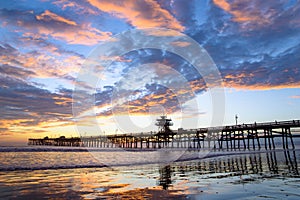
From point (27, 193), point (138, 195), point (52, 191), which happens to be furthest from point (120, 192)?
point (27, 193)

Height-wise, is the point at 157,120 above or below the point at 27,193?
above

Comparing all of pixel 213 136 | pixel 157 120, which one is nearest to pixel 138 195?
pixel 213 136

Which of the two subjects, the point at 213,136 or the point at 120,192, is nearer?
the point at 120,192

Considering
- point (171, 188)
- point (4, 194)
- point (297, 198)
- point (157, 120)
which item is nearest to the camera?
point (297, 198)

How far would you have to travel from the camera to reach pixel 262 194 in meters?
6.74

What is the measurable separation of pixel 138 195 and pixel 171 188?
5.09 ft

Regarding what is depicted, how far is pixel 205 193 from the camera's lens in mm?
7035

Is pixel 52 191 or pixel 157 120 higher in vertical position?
pixel 157 120

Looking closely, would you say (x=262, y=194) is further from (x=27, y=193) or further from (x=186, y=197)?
(x=27, y=193)

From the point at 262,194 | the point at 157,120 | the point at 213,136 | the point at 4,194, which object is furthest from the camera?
the point at 157,120

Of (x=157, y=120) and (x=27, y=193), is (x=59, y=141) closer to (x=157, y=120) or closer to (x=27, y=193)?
(x=157, y=120)

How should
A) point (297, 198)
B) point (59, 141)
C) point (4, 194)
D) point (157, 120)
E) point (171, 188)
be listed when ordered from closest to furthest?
point (297, 198), point (4, 194), point (171, 188), point (157, 120), point (59, 141)

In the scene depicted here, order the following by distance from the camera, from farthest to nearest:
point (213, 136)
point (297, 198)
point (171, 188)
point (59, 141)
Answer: point (59, 141)
point (213, 136)
point (171, 188)
point (297, 198)

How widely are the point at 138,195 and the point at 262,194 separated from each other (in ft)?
12.0
